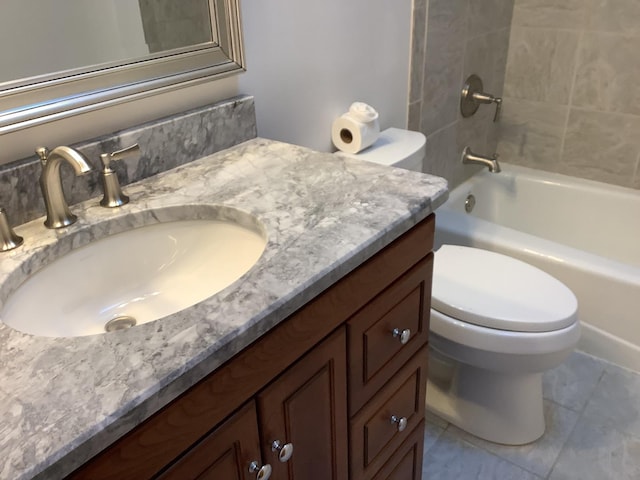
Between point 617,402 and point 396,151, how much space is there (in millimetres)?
1081

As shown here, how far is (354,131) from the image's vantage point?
58.7 inches

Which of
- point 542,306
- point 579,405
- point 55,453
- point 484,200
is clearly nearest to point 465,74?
point 484,200

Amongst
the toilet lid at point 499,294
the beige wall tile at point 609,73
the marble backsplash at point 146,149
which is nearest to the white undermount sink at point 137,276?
the marble backsplash at point 146,149

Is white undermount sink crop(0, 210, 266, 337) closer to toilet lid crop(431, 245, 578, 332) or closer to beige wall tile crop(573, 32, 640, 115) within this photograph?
toilet lid crop(431, 245, 578, 332)

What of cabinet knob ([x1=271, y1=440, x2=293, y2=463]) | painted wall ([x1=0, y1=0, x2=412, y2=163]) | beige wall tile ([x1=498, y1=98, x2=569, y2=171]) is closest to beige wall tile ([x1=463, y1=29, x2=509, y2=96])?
beige wall tile ([x1=498, y1=98, x2=569, y2=171])

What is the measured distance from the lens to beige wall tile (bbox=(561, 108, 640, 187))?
229cm

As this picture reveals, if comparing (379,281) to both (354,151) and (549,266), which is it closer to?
(354,151)

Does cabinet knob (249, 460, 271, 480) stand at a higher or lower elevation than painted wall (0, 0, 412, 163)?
lower

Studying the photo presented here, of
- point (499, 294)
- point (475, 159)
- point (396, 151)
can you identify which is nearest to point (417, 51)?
point (396, 151)

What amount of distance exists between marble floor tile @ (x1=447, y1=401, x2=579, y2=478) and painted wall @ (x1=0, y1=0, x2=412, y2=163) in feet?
3.24

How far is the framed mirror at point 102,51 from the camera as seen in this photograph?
0.90 meters

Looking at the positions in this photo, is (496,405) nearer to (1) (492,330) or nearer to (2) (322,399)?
(1) (492,330)

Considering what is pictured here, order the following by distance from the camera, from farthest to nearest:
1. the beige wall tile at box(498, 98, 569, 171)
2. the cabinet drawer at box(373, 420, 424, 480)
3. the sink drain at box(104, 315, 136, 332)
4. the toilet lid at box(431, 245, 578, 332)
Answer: the beige wall tile at box(498, 98, 569, 171) → the toilet lid at box(431, 245, 578, 332) → the cabinet drawer at box(373, 420, 424, 480) → the sink drain at box(104, 315, 136, 332)

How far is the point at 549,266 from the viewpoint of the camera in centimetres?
191
